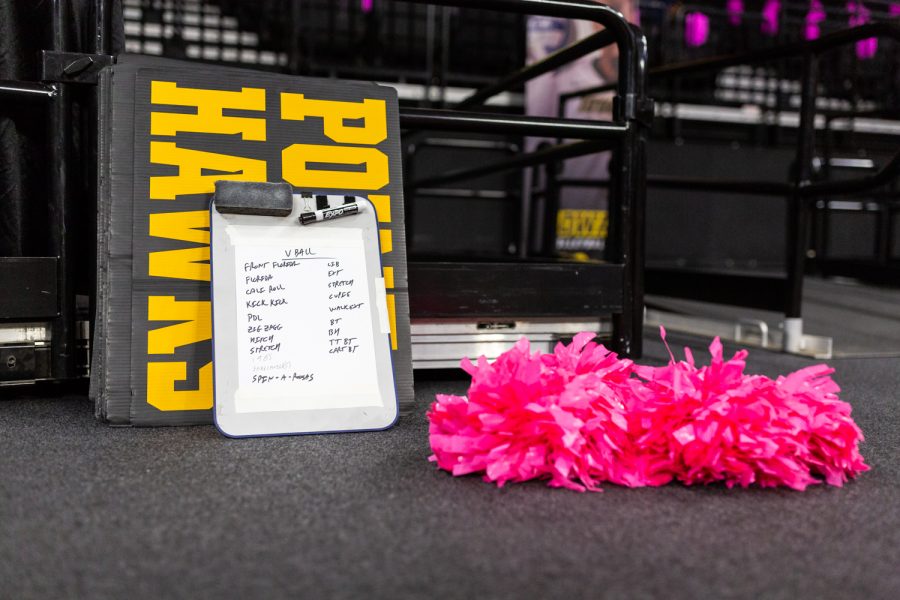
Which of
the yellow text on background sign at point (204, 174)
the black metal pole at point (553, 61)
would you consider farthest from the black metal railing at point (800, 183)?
the yellow text on background sign at point (204, 174)

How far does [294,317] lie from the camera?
1301 millimetres

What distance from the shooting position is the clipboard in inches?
49.1

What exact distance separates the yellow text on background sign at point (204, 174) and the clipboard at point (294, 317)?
0.07m

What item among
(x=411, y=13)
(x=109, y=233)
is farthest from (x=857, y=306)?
(x=411, y=13)

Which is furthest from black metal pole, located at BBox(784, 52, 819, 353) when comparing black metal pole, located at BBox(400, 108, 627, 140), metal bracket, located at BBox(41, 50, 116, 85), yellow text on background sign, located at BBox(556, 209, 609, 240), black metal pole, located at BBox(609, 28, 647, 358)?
yellow text on background sign, located at BBox(556, 209, 609, 240)

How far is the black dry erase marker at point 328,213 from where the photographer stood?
Answer: 1.34 m

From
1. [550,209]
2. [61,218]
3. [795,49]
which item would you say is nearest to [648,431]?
[61,218]

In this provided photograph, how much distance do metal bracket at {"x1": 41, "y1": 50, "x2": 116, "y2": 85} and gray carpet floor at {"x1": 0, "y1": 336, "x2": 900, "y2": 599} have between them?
2.07 ft

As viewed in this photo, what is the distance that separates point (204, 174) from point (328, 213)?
0.21 meters

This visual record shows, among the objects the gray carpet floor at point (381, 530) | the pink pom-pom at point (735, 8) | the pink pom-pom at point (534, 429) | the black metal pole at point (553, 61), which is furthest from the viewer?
the pink pom-pom at point (735, 8)

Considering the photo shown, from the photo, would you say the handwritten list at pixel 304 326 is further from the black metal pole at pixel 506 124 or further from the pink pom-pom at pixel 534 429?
the black metal pole at pixel 506 124

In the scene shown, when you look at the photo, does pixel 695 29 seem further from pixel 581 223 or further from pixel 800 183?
pixel 800 183

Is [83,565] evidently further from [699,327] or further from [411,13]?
[411,13]

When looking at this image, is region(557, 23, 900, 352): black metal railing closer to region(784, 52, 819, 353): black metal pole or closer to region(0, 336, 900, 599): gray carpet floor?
region(784, 52, 819, 353): black metal pole
